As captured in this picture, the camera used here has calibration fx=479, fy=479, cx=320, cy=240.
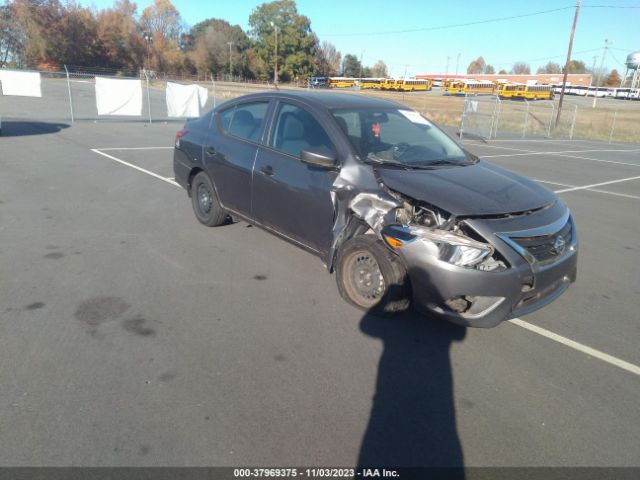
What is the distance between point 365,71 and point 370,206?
125m

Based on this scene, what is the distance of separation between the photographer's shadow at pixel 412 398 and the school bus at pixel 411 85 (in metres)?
69.9

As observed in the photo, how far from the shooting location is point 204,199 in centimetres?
603

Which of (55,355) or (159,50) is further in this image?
(159,50)

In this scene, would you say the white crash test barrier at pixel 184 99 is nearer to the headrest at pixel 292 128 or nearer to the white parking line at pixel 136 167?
the white parking line at pixel 136 167

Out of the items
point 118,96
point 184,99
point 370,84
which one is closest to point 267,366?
point 118,96

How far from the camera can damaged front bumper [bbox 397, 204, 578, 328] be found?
3311mm

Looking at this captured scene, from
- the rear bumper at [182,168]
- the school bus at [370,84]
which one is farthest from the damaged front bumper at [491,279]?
the school bus at [370,84]

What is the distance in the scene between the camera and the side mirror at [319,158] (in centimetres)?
404

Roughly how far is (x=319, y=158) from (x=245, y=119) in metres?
1.63

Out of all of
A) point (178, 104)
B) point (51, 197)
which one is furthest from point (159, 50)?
point (51, 197)

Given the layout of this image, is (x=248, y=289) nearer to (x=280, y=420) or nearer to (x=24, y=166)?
(x=280, y=420)

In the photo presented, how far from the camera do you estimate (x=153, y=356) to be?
3.29 m

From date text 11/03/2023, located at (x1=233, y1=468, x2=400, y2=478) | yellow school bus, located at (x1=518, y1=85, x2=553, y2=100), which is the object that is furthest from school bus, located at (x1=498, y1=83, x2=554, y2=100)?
date text 11/03/2023, located at (x1=233, y1=468, x2=400, y2=478)

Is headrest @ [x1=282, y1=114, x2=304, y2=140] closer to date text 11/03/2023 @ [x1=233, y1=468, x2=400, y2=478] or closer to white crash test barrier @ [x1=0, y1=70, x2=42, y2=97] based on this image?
date text 11/03/2023 @ [x1=233, y1=468, x2=400, y2=478]
